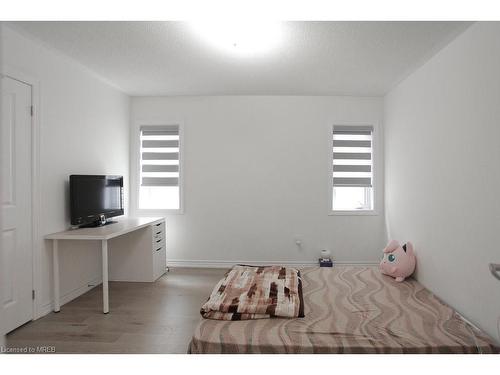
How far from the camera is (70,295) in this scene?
352 centimetres

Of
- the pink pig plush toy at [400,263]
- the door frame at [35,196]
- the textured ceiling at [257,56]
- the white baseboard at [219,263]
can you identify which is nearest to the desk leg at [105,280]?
the door frame at [35,196]

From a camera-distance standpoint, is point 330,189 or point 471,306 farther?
point 330,189

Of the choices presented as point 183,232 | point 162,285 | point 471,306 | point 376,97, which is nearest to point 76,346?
point 162,285

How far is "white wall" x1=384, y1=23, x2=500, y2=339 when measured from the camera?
235 centimetres

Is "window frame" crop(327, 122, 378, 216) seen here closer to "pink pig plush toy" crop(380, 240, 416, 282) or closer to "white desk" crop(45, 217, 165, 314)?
"pink pig plush toy" crop(380, 240, 416, 282)

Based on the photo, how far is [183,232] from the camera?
192 inches

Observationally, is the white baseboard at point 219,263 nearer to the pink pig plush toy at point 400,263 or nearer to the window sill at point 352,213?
the window sill at point 352,213

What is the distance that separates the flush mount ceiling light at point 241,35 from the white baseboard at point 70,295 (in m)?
2.92

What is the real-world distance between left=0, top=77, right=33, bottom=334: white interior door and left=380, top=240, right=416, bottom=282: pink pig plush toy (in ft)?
11.6

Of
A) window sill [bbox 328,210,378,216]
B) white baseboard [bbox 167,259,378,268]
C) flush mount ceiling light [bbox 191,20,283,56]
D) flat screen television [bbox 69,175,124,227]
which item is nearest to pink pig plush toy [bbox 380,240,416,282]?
window sill [bbox 328,210,378,216]

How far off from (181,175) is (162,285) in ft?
5.29

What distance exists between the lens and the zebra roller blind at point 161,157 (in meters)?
4.92

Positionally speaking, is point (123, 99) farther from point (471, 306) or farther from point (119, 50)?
point (471, 306)
